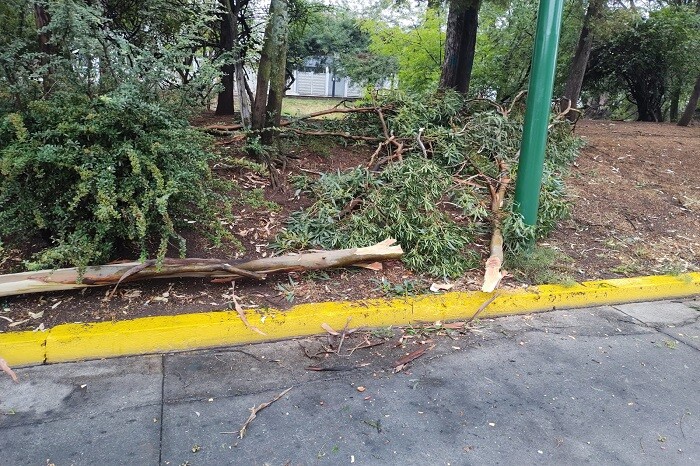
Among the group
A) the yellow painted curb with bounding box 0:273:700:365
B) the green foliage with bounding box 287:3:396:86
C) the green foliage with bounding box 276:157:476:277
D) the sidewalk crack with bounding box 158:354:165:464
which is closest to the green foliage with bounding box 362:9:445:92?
the green foliage with bounding box 287:3:396:86

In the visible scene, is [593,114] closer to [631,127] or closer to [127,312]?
[631,127]

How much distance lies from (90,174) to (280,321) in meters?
1.60

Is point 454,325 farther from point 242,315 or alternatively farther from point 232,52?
point 232,52

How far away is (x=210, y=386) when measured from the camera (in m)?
3.10

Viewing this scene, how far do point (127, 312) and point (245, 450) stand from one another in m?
1.55

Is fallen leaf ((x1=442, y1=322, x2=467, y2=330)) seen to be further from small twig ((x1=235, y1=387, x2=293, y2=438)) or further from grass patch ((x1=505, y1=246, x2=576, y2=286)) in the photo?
small twig ((x1=235, y1=387, x2=293, y2=438))

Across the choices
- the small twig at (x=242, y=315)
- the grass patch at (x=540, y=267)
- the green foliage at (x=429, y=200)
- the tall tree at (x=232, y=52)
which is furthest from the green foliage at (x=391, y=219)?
the tall tree at (x=232, y=52)

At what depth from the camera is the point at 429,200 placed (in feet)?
16.6

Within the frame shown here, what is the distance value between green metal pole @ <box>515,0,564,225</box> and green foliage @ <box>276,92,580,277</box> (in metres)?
0.21

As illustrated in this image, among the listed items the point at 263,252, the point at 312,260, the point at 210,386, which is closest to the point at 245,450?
the point at 210,386

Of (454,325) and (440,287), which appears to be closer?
(454,325)

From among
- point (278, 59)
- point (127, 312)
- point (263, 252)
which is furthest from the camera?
point (278, 59)

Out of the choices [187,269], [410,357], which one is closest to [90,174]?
[187,269]

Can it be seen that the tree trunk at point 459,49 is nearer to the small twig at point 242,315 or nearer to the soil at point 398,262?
the soil at point 398,262
